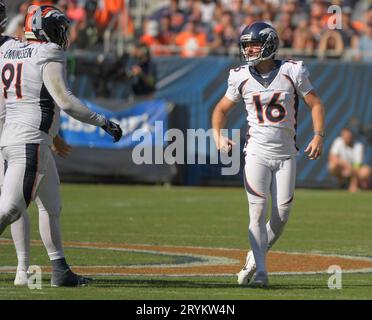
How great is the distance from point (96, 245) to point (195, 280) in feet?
9.15

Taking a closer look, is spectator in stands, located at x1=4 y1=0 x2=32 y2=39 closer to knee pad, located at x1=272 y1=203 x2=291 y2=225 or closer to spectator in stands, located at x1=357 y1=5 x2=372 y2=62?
spectator in stands, located at x1=357 y1=5 x2=372 y2=62

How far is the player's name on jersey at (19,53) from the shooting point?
7.56 metres

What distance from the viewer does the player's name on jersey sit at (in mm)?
7559

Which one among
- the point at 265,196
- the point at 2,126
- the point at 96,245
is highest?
the point at 2,126

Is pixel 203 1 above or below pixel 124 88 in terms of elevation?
above

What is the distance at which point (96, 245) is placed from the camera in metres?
11.0

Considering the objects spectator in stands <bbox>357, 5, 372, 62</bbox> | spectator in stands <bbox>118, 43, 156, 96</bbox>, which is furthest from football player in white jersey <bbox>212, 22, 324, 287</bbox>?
spectator in stands <bbox>357, 5, 372, 62</bbox>

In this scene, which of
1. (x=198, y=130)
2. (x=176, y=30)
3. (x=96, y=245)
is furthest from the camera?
(x=176, y=30)

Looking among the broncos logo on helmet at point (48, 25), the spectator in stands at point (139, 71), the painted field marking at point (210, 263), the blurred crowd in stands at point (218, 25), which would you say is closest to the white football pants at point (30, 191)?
the broncos logo on helmet at point (48, 25)

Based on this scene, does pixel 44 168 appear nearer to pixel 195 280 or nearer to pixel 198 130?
pixel 195 280

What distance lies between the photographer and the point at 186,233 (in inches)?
482

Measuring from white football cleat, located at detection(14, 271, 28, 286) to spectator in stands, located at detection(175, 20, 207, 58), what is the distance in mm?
13623

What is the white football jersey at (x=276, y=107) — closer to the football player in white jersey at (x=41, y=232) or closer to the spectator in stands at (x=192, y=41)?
the football player in white jersey at (x=41, y=232)
